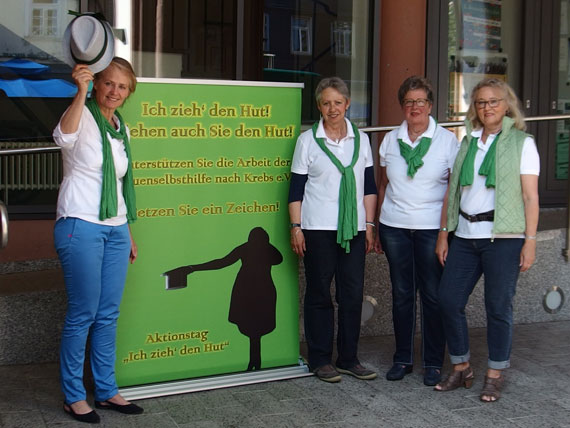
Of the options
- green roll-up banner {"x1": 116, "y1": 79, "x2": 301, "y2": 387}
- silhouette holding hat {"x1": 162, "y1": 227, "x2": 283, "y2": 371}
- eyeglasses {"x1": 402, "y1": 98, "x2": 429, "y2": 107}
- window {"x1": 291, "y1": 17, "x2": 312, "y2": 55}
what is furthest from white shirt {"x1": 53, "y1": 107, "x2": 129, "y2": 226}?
window {"x1": 291, "y1": 17, "x2": 312, "y2": 55}

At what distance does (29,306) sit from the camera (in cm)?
526

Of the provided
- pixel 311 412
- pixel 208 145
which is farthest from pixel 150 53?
pixel 311 412

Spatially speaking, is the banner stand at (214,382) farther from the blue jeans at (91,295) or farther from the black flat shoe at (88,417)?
the black flat shoe at (88,417)

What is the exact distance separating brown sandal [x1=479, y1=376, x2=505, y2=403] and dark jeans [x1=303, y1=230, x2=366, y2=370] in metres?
0.80

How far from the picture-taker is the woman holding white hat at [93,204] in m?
4.14

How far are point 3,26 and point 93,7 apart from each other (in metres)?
0.81

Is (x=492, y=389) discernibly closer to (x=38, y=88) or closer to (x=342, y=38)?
(x=342, y=38)

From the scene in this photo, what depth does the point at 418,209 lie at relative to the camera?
493cm

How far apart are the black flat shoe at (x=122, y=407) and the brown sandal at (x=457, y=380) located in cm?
176

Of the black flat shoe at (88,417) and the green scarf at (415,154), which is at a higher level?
the green scarf at (415,154)

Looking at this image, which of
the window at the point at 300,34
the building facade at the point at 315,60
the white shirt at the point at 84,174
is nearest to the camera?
the white shirt at the point at 84,174

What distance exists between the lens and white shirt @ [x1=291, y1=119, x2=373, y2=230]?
193 inches

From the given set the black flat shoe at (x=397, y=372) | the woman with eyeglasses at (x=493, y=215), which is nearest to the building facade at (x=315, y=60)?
the black flat shoe at (x=397, y=372)

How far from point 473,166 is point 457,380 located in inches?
50.9
